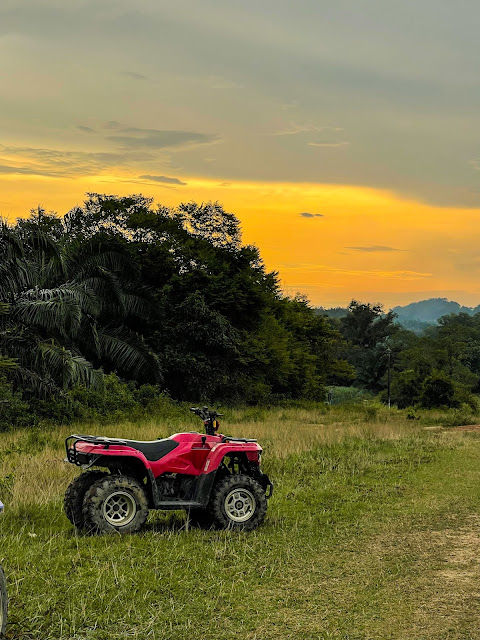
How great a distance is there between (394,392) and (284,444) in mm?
63610

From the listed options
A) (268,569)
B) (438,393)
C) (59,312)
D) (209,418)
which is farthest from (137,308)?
(268,569)

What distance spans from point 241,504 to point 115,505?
1.52 metres

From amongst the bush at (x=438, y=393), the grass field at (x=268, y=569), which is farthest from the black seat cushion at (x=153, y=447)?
the bush at (x=438, y=393)

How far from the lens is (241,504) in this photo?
356 inches

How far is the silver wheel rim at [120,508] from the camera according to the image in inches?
327

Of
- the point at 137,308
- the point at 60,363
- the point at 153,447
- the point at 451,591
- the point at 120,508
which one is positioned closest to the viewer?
the point at 451,591

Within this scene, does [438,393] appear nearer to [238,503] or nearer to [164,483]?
[238,503]

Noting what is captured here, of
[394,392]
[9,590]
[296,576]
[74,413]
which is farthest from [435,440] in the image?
[394,392]

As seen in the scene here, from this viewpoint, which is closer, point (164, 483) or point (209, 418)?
point (164, 483)

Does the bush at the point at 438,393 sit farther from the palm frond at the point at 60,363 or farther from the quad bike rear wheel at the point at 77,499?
the quad bike rear wheel at the point at 77,499

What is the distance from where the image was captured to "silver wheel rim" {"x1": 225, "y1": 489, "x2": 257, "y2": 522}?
29.4ft

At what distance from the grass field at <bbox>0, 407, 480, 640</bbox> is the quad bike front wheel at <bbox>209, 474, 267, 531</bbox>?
19cm

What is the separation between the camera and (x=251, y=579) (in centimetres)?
695

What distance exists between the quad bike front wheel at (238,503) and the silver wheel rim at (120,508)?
97 cm
